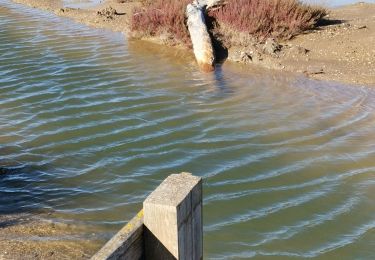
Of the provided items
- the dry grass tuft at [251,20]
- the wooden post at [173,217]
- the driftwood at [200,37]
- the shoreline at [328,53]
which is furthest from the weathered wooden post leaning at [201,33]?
the wooden post at [173,217]

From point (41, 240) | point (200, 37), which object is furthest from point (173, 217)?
point (200, 37)

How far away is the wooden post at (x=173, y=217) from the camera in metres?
2.54

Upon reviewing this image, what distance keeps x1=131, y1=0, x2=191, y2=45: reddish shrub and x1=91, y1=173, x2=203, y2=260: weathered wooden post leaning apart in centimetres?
1103

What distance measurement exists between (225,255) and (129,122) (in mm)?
4039

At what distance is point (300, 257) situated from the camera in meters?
5.22

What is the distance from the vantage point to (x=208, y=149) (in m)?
7.66

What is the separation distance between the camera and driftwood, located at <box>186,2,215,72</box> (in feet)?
39.3

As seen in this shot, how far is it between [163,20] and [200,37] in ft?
7.16

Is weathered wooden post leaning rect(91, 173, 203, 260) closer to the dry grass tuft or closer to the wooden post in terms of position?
the wooden post

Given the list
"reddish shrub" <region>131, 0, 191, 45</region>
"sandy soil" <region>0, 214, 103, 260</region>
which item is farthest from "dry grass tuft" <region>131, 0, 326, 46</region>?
"sandy soil" <region>0, 214, 103, 260</region>

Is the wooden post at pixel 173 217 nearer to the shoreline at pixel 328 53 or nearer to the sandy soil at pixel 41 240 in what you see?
the sandy soil at pixel 41 240

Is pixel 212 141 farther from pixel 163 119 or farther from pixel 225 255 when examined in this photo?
pixel 225 255

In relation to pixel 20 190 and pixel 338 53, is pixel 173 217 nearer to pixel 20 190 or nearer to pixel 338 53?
pixel 20 190

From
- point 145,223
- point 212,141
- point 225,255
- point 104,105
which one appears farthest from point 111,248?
point 104,105
